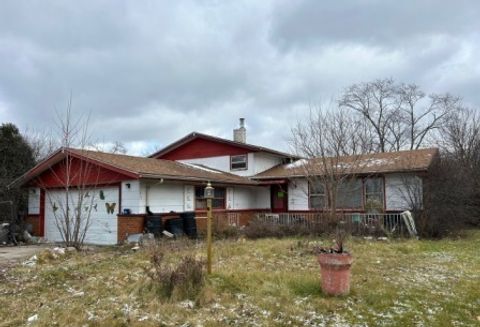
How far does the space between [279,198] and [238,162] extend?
2817 mm

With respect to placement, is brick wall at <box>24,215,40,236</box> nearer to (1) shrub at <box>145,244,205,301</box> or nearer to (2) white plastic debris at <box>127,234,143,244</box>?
(2) white plastic debris at <box>127,234,143,244</box>

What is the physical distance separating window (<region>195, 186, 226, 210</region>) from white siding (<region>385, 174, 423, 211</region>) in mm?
7176

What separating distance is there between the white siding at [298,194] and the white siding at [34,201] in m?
11.3

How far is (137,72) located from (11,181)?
7.14 metres

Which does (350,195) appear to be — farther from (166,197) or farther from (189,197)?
(166,197)

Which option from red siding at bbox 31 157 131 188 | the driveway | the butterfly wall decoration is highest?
red siding at bbox 31 157 131 188

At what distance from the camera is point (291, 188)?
811 inches

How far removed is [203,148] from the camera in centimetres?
2305

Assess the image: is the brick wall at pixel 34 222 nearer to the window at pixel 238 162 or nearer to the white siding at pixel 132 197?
the white siding at pixel 132 197

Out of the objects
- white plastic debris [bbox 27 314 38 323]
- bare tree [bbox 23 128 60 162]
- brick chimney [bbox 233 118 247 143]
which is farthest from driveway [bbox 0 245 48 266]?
bare tree [bbox 23 128 60 162]

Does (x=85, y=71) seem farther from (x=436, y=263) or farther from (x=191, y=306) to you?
(x=436, y=263)

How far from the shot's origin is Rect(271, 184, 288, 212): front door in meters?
20.9

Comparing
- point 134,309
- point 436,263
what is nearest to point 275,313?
point 134,309

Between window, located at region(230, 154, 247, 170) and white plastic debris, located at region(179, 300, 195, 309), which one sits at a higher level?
window, located at region(230, 154, 247, 170)
